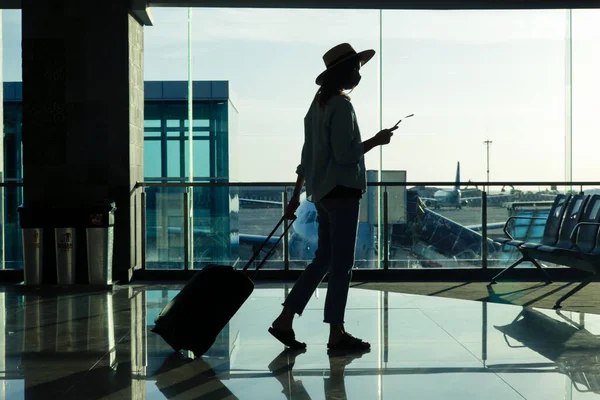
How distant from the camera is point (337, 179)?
3506 millimetres

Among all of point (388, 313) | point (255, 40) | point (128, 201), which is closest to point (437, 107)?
point (255, 40)

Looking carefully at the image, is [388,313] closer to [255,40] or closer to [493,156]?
[493,156]

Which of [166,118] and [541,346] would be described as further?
[166,118]

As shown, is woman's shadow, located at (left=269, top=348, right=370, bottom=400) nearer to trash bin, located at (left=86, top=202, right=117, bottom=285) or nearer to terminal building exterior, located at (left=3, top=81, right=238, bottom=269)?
trash bin, located at (left=86, top=202, right=117, bottom=285)

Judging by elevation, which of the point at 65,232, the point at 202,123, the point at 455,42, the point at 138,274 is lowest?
the point at 138,274

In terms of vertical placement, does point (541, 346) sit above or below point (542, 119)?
below

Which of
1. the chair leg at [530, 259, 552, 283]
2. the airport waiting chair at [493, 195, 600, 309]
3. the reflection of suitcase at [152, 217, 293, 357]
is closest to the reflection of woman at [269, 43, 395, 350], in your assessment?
the reflection of suitcase at [152, 217, 293, 357]

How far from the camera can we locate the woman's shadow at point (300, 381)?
2.82 metres

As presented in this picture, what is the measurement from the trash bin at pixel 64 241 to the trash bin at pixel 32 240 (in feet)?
0.43

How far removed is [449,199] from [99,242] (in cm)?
319

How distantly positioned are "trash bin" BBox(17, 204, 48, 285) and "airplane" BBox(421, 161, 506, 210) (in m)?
3.40

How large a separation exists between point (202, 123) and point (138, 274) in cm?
191

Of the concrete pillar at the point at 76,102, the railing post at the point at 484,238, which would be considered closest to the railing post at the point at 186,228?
the concrete pillar at the point at 76,102

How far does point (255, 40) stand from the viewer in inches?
328
